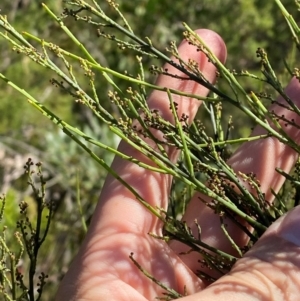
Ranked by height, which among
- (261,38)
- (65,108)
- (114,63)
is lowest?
(65,108)

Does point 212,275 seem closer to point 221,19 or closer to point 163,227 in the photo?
point 163,227

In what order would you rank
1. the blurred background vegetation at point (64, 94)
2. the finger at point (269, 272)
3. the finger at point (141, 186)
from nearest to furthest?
1. the finger at point (269, 272)
2. the finger at point (141, 186)
3. the blurred background vegetation at point (64, 94)

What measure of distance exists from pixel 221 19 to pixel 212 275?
206 centimetres

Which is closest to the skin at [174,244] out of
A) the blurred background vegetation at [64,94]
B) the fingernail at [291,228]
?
the fingernail at [291,228]

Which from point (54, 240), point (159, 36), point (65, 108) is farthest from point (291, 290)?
point (159, 36)

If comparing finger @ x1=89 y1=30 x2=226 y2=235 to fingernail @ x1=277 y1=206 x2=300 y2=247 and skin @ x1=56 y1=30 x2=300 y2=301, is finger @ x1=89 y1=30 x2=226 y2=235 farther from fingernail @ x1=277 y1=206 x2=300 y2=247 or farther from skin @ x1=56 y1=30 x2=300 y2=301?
fingernail @ x1=277 y1=206 x2=300 y2=247

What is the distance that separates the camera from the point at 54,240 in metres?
1.78

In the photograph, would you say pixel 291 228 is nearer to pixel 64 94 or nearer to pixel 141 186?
pixel 141 186

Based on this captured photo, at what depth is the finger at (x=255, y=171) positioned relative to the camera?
0.97 m

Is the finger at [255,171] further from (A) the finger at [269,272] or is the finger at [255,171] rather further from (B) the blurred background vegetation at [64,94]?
(B) the blurred background vegetation at [64,94]

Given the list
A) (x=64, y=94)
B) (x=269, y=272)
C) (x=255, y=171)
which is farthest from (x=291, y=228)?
(x=64, y=94)

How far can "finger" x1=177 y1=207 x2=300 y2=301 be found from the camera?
74 centimetres

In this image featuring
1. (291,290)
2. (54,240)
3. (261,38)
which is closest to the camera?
(291,290)

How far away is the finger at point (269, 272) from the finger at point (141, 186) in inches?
9.2
